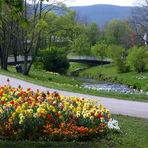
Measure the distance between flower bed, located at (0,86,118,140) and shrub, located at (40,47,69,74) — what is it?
43900 millimetres

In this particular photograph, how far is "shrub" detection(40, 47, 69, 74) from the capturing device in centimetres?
5362

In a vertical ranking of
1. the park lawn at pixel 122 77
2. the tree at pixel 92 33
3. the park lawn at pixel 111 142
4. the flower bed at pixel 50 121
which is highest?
the flower bed at pixel 50 121

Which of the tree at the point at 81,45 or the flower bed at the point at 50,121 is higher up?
the flower bed at the point at 50,121

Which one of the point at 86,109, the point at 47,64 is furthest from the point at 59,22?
the point at 86,109

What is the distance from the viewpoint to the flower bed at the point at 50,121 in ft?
27.9

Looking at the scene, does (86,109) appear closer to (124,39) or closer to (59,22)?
(59,22)

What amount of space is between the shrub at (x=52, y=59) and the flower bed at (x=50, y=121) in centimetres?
4390

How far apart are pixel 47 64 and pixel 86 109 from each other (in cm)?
4454

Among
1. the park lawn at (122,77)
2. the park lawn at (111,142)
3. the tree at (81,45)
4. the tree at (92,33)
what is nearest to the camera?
the park lawn at (111,142)

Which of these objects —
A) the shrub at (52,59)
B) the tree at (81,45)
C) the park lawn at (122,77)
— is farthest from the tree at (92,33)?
the shrub at (52,59)

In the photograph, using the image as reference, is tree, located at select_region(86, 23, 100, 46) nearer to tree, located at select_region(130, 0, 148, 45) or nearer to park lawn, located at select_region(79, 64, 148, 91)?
tree, located at select_region(130, 0, 148, 45)

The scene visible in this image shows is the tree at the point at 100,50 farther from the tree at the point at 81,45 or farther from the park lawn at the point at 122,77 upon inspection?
the park lawn at the point at 122,77

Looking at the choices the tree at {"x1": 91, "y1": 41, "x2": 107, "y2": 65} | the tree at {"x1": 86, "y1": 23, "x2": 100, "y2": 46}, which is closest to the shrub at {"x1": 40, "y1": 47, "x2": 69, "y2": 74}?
the tree at {"x1": 91, "y1": 41, "x2": 107, "y2": 65}

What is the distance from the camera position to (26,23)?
192 inches
